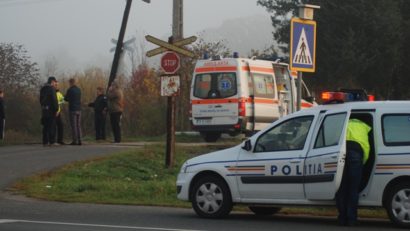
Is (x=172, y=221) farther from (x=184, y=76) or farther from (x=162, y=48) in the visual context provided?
(x=184, y=76)

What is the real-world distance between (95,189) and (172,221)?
14.9ft

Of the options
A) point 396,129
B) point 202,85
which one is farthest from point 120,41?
point 396,129

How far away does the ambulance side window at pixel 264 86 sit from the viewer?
973 inches

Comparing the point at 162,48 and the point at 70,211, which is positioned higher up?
the point at 162,48

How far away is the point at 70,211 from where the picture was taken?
1295 centimetres

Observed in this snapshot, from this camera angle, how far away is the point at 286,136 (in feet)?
38.6

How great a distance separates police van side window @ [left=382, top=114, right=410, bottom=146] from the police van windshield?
13171 millimetres

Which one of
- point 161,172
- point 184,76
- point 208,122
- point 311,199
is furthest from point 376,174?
point 184,76

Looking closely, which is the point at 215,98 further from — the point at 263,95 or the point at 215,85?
the point at 263,95

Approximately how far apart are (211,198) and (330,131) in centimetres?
208

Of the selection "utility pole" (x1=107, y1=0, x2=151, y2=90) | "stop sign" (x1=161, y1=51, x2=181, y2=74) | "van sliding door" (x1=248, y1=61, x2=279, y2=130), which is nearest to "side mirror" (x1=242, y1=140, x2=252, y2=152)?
"stop sign" (x1=161, y1=51, x2=181, y2=74)

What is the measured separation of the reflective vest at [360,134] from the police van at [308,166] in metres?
0.08

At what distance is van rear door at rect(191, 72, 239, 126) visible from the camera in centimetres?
2425

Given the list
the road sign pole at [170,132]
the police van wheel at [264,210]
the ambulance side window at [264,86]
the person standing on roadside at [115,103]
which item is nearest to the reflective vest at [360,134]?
the police van wheel at [264,210]
